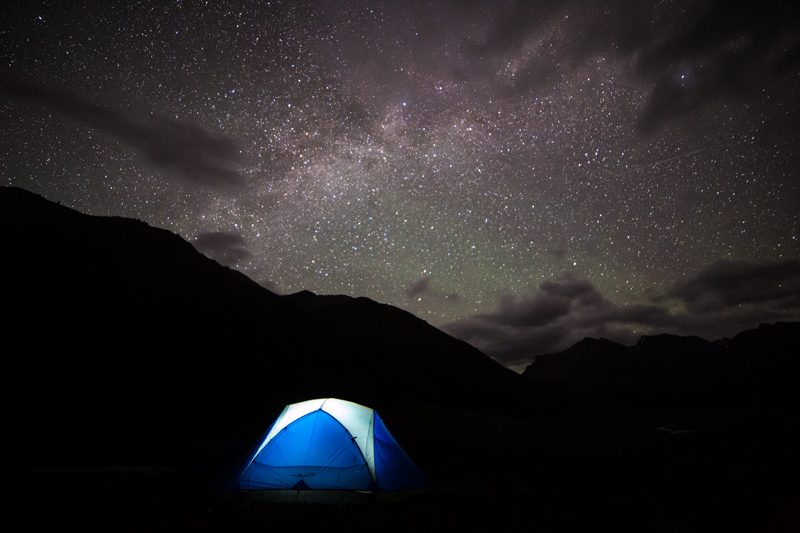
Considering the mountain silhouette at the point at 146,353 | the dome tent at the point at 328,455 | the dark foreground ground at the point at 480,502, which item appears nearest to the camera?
the dark foreground ground at the point at 480,502

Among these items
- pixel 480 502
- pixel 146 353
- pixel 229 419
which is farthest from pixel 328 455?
pixel 146 353

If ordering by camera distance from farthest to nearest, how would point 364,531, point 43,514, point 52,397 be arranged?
point 52,397 < point 43,514 < point 364,531

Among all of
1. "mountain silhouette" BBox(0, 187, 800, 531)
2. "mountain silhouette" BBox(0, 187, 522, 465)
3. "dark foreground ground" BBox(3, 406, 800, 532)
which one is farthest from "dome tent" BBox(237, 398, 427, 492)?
"mountain silhouette" BBox(0, 187, 522, 465)

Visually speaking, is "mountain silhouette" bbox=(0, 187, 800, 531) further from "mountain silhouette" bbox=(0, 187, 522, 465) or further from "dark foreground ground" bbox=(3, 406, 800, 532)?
"mountain silhouette" bbox=(0, 187, 522, 465)

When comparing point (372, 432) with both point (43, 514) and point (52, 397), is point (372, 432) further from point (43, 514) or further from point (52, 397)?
point (52, 397)

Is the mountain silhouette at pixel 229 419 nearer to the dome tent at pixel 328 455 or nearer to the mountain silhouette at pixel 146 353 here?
the mountain silhouette at pixel 146 353

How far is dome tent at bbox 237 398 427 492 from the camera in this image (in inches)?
338

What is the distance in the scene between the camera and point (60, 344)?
123ft

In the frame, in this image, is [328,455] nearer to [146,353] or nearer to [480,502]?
[480,502]

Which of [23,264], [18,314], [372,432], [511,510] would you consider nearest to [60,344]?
[18,314]

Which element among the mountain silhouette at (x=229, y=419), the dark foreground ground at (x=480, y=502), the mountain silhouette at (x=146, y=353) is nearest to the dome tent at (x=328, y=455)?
the dark foreground ground at (x=480, y=502)

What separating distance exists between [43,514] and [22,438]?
19.4 meters

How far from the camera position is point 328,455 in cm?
888

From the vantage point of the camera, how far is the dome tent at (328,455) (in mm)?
8586
